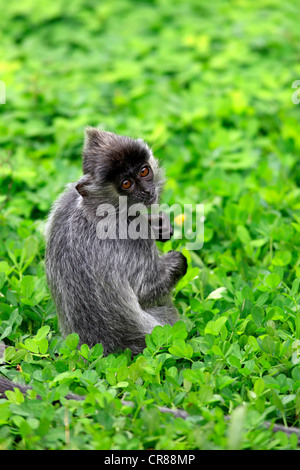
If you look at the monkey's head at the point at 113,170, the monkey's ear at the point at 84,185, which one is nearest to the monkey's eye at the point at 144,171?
the monkey's head at the point at 113,170

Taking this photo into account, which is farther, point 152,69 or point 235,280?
point 152,69

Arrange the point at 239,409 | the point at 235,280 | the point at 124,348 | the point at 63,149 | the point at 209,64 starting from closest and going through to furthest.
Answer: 1. the point at 239,409
2. the point at 124,348
3. the point at 235,280
4. the point at 63,149
5. the point at 209,64

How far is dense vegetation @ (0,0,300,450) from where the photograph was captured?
3143mm

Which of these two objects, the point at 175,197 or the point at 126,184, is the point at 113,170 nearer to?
the point at 126,184

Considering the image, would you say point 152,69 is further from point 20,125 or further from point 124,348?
point 124,348

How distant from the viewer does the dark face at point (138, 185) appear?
12.8 ft

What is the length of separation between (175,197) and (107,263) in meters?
1.79

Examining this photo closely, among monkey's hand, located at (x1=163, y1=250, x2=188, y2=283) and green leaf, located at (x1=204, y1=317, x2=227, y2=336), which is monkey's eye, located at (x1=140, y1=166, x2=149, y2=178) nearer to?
monkey's hand, located at (x1=163, y1=250, x2=188, y2=283)

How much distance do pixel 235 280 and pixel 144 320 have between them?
779 mm

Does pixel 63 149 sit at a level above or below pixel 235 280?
above

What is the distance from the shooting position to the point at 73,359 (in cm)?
357

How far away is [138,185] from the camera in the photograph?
13.0 feet
